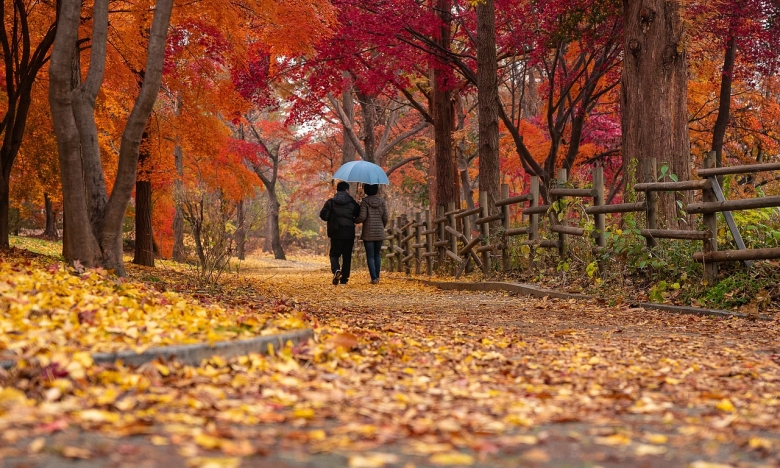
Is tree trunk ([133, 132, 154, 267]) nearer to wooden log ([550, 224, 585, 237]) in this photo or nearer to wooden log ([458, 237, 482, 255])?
wooden log ([458, 237, 482, 255])

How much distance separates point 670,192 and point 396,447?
7049 mm

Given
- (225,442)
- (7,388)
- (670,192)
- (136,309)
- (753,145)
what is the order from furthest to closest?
(753,145)
(670,192)
(136,309)
(7,388)
(225,442)

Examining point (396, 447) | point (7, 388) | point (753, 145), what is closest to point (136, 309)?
point (7, 388)

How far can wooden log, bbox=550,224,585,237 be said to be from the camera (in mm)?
9742

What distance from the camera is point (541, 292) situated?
962 centimetres

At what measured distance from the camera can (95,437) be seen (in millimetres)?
2639

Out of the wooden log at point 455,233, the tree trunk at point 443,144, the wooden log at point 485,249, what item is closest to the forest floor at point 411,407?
the wooden log at point 485,249

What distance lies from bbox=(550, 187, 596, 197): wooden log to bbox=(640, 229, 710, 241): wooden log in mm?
1139

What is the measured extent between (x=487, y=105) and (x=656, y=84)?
4.10 metres

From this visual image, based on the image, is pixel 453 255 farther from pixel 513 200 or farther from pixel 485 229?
pixel 513 200

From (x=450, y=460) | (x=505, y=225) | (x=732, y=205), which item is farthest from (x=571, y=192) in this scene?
(x=450, y=460)

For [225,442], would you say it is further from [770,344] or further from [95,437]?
[770,344]

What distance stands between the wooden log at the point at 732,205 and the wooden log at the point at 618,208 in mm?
802

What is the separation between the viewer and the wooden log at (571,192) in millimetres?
9598
